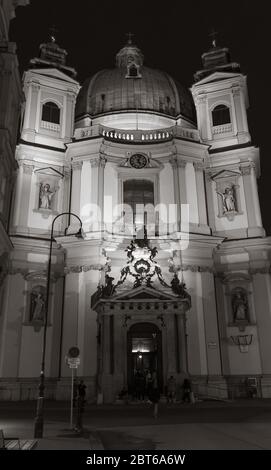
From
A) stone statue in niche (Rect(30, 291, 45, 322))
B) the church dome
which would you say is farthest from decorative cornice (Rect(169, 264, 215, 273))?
the church dome

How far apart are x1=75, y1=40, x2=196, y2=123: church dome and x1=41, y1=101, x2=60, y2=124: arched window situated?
3224 millimetres

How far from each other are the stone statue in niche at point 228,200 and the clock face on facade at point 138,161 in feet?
21.1

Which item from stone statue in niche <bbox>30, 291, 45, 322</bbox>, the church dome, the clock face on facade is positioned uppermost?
the church dome

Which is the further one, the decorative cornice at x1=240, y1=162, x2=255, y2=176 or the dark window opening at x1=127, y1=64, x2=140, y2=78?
the dark window opening at x1=127, y1=64, x2=140, y2=78

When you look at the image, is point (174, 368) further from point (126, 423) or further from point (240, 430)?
point (240, 430)

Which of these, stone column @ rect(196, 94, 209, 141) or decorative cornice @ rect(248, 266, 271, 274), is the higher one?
stone column @ rect(196, 94, 209, 141)

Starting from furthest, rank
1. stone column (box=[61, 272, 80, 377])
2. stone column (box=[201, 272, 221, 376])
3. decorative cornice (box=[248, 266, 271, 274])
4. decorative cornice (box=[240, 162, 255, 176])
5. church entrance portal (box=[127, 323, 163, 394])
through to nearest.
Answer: decorative cornice (box=[240, 162, 255, 176]), decorative cornice (box=[248, 266, 271, 274]), stone column (box=[201, 272, 221, 376]), stone column (box=[61, 272, 80, 377]), church entrance portal (box=[127, 323, 163, 394])

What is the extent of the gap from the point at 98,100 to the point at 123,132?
7406 millimetres

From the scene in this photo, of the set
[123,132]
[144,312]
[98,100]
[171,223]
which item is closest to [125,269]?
→ [144,312]

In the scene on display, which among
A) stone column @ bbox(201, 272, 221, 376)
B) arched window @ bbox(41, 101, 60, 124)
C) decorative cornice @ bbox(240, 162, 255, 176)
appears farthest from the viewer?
arched window @ bbox(41, 101, 60, 124)

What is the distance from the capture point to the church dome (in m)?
39.3

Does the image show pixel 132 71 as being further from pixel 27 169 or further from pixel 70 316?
pixel 70 316

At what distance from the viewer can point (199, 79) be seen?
39.8 metres

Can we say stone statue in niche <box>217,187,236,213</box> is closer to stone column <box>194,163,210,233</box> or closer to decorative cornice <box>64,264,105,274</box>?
stone column <box>194,163,210,233</box>
